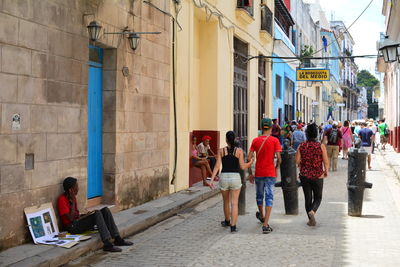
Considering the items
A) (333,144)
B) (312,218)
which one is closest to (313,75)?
(333,144)

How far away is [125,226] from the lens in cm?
793

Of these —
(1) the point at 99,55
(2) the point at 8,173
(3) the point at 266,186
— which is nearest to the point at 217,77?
(1) the point at 99,55

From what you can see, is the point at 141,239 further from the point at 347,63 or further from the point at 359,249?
the point at 347,63

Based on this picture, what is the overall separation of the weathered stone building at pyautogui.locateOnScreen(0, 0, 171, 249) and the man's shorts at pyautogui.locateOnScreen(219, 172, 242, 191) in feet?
6.67

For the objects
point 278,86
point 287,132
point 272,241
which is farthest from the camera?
point 278,86

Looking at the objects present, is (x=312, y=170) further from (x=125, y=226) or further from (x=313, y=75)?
(x=313, y=75)

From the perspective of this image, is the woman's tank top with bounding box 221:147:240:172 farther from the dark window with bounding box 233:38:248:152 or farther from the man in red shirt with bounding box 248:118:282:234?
the dark window with bounding box 233:38:248:152

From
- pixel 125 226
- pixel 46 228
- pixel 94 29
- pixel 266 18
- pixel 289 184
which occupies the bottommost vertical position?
pixel 125 226

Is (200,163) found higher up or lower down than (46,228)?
higher up

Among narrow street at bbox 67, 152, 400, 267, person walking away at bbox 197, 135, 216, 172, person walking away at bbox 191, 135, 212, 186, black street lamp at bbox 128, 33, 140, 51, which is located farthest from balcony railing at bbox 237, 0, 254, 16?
narrow street at bbox 67, 152, 400, 267

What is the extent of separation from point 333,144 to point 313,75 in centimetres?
690

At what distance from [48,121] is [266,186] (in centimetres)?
331

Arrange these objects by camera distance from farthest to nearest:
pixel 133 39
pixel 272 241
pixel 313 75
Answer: pixel 313 75 < pixel 133 39 < pixel 272 241

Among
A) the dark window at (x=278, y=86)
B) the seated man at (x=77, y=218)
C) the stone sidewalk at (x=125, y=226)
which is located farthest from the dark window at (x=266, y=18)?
the seated man at (x=77, y=218)
